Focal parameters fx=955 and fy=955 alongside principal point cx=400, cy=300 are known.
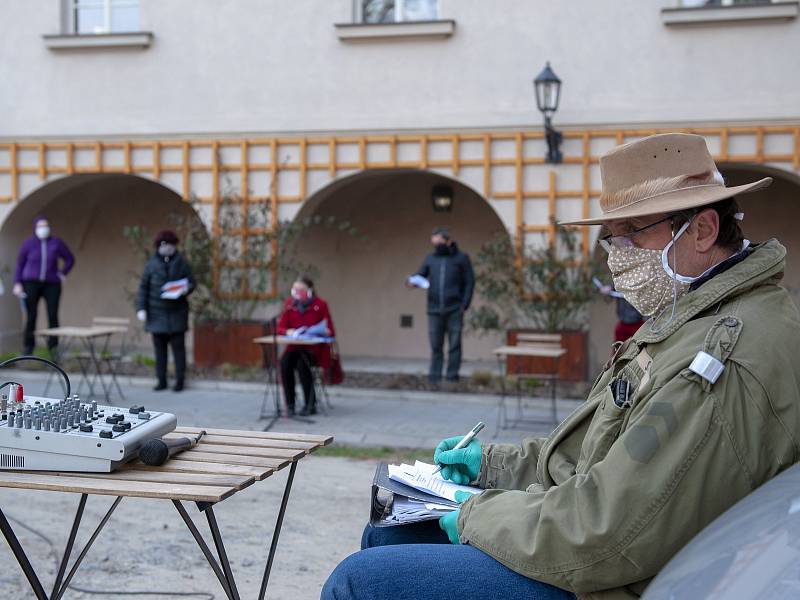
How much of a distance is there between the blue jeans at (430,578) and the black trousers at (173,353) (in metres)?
8.71

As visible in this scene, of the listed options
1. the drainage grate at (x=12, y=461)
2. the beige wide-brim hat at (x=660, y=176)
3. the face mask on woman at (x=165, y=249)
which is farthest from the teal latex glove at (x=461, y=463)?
the face mask on woman at (x=165, y=249)

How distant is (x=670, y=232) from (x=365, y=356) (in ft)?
39.5

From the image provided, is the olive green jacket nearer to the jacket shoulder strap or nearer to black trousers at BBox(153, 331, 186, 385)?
the jacket shoulder strap

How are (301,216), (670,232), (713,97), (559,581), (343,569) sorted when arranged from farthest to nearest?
(301,216) → (713,97) → (670,232) → (343,569) → (559,581)

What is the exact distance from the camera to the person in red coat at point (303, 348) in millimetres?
9062

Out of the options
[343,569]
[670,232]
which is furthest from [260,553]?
[670,232]

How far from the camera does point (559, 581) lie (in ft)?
6.22

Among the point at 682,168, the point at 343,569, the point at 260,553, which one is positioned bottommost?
the point at 260,553

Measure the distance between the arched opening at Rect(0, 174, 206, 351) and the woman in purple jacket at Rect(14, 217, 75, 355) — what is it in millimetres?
1816

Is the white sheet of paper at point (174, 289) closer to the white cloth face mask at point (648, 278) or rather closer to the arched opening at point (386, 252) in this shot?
the arched opening at point (386, 252)

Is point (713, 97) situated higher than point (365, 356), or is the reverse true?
point (713, 97)

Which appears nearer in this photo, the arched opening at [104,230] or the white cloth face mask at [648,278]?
the white cloth face mask at [648,278]

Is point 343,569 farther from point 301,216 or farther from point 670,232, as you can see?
point 301,216

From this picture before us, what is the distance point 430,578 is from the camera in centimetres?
200
